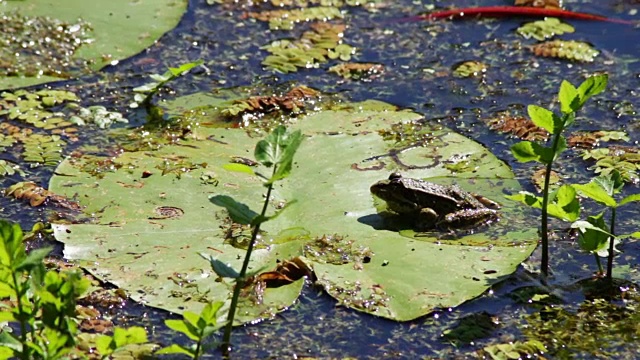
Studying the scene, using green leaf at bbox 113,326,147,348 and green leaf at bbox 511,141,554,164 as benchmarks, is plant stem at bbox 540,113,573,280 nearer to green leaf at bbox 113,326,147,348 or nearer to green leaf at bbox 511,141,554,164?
green leaf at bbox 511,141,554,164

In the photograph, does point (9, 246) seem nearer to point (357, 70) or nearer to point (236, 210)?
point (236, 210)

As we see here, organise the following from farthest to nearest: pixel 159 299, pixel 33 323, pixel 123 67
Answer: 1. pixel 123 67
2. pixel 159 299
3. pixel 33 323

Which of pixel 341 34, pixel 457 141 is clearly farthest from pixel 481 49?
pixel 457 141

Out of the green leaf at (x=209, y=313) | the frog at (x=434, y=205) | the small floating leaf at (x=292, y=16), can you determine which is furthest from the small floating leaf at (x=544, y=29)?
the green leaf at (x=209, y=313)

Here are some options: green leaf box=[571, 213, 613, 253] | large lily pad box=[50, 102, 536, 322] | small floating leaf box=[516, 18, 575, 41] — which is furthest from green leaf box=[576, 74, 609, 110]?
small floating leaf box=[516, 18, 575, 41]

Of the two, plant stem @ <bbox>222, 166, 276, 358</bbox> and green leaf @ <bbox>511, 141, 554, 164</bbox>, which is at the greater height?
green leaf @ <bbox>511, 141, 554, 164</bbox>

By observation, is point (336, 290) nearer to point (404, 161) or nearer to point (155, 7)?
point (404, 161)

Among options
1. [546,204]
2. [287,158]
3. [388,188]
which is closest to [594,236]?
[546,204]
